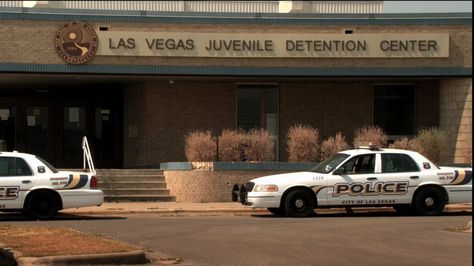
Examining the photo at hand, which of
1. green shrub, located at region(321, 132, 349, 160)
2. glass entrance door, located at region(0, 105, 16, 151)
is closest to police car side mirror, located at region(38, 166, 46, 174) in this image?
green shrub, located at region(321, 132, 349, 160)

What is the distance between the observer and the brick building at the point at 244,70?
25141 millimetres

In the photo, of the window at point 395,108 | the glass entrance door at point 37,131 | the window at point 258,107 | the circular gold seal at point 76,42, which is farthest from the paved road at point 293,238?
the glass entrance door at point 37,131

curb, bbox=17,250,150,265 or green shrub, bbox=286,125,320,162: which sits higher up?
green shrub, bbox=286,125,320,162

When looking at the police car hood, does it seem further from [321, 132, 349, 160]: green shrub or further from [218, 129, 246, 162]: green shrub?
[321, 132, 349, 160]: green shrub

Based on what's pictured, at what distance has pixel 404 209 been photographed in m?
19.9

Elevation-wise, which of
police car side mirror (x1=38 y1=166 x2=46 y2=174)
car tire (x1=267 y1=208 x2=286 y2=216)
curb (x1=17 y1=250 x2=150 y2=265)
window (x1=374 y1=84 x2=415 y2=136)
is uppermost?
window (x1=374 y1=84 x2=415 y2=136)

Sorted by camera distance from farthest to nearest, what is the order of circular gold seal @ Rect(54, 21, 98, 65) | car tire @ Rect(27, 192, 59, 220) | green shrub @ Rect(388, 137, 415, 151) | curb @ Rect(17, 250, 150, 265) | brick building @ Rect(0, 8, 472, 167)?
brick building @ Rect(0, 8, 472, 167), circular gold seal @ Rect(54, 21, 98, 65), green shrub @ Rect(388, 137, 415, 151), car tire @ Rect(27, 192, 59, 220), curb @ Rect(17, 250, 150, 265)

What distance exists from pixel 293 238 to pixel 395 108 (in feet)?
51.6

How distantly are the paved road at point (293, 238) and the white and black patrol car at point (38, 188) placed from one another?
1.29ft

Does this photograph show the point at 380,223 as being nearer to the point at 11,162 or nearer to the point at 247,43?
the point at 11,162

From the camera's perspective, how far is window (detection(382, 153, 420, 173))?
18891 millimetres

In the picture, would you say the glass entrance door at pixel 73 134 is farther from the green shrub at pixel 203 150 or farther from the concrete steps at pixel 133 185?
the green shrub at pixel 203 150

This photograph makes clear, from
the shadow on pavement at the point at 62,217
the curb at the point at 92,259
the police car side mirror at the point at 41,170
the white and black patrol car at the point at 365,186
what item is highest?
the police car side mirror at the point at 41,170

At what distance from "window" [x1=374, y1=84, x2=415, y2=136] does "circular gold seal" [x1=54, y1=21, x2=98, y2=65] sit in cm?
1028
